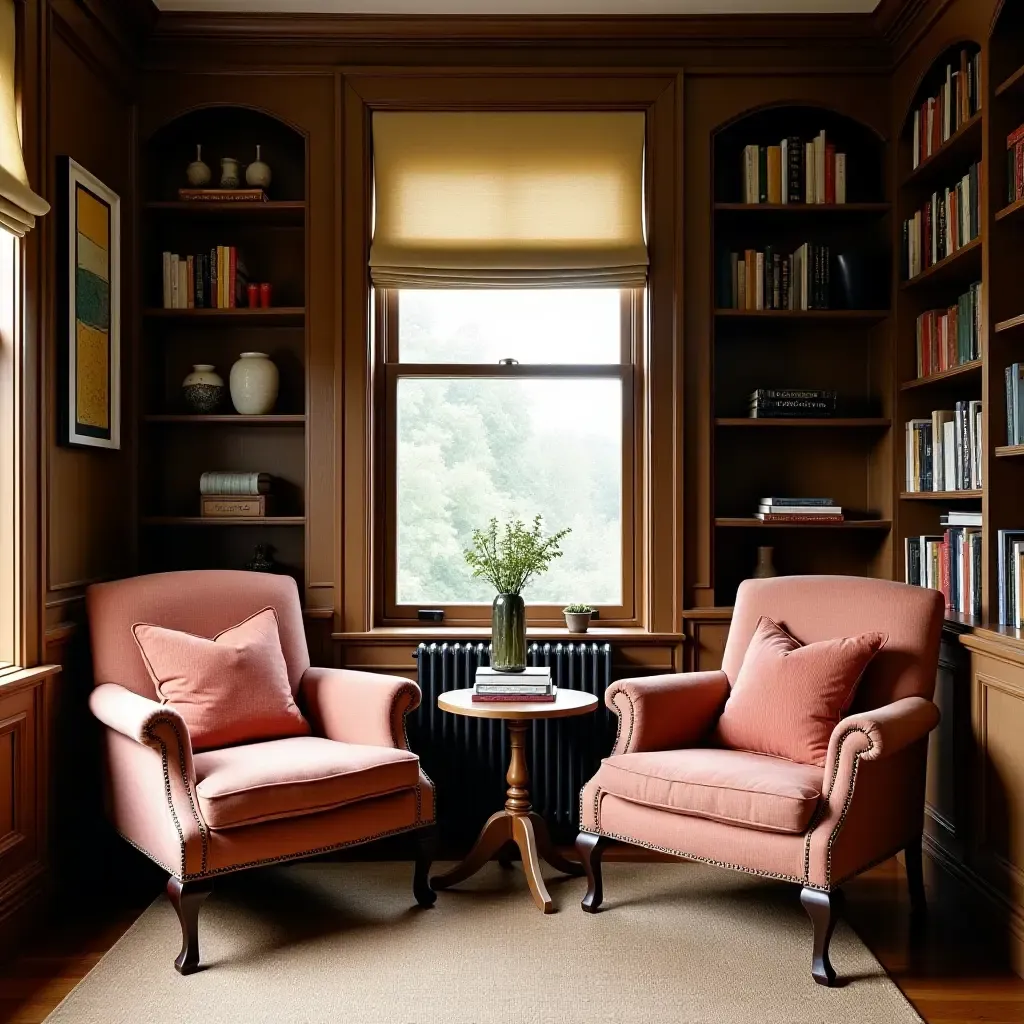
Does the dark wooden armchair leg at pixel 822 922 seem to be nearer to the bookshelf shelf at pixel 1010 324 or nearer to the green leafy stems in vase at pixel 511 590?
the green leafy stems in vase at pixel 511 590

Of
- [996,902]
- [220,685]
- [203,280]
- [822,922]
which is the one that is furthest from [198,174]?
[996,902]

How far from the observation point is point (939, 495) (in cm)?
329

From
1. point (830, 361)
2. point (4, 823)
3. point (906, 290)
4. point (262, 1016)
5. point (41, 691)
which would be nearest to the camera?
point (262, 1016)

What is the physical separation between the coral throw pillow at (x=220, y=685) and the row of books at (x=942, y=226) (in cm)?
259

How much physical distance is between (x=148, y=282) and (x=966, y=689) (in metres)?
3.15

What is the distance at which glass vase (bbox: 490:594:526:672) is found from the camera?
3.19 meters

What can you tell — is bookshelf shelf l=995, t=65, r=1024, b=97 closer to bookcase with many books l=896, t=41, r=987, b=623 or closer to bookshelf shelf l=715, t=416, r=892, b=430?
bookcase with many books l=896, t=41, r=987, b=623

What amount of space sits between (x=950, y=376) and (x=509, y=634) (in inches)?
66.0

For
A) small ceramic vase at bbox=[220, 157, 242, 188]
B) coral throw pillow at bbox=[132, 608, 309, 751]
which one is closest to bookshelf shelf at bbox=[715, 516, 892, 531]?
coral throw pillow at bbox=[132, 608, 309, 751]

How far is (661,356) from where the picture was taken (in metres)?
3.65

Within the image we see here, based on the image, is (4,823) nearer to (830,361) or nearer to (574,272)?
(574,272)

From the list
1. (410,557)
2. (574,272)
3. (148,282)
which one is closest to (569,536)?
(410,557)

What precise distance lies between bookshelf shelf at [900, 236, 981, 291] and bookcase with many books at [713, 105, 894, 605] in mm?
206

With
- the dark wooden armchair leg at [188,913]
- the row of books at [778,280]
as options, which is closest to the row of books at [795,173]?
the row of books at [778,280]
